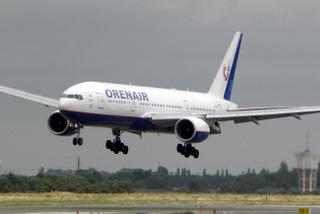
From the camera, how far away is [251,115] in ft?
403

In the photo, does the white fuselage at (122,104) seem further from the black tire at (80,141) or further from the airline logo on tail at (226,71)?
the airline logo on tail at (226,71)

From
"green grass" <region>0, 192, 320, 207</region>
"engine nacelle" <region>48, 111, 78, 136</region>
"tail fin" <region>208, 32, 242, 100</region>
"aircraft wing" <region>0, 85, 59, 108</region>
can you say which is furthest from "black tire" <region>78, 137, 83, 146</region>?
"tail fin" <region>208, 32, 242, 100</region>

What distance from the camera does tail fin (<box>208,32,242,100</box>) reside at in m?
136

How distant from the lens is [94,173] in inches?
6142

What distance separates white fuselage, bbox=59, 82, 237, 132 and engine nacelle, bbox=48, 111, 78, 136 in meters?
4.77

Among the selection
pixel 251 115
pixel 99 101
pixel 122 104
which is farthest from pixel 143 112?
pixel 251 115

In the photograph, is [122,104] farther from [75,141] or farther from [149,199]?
[149,199]

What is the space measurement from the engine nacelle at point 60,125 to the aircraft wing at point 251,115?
7508 mm

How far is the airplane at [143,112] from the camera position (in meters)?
114

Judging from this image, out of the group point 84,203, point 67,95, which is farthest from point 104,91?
point 84,203

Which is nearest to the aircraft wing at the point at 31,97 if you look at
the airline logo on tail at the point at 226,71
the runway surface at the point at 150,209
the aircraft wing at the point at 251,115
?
the aircraft wing at the point at 251,115

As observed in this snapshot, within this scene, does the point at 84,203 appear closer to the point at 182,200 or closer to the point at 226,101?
the point at 182,200

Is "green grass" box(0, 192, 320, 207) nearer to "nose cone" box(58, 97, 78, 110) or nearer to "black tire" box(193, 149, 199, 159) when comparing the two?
"black tire" box(193, 149, 199, 159)

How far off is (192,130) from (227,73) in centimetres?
2070
